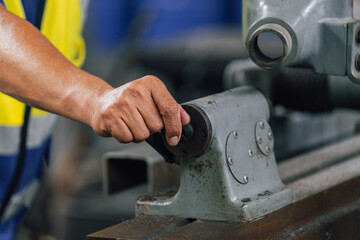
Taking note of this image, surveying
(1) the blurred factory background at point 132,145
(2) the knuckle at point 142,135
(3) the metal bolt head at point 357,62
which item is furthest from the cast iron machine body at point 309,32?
(1) the blurred factory background at point 132,145

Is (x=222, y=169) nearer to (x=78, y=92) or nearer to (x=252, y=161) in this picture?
(x=252, y=161)

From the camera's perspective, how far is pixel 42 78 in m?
0.84

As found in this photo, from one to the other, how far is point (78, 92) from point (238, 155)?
0.23 meters

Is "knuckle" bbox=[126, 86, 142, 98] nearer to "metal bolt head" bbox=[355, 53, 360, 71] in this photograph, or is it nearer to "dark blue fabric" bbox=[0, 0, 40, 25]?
"metal bolt head" bbox=[355, 53, 360, 71]

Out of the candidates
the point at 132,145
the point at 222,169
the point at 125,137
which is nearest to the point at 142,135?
the point at 125,137

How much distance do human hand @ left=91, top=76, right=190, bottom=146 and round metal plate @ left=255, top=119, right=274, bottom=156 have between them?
17cm

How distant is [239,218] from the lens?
88cm

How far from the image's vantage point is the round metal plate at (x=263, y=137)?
3.13ft

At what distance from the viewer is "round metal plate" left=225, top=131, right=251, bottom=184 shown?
35.3 inches

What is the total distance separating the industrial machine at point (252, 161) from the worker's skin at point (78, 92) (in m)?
0.06

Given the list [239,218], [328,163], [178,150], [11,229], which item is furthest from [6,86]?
[328,163]

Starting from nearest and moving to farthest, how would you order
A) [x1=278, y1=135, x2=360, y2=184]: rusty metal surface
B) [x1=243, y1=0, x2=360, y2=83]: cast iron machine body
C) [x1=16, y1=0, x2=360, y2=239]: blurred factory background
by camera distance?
[x1=243, y1=0, x2=360, y2=83]: cast iron machine body < [x1=278, y1=135, x2=360, y2=184]: rusty metal surface < [x1=16, y1=0, x2=360, y2=239]: blurred factory background

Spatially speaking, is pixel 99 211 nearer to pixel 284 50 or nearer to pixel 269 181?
pixel 269 181

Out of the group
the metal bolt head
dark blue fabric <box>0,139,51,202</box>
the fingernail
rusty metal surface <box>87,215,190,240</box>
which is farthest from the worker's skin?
dark blue fabric <box>0,139,51,202</box>
